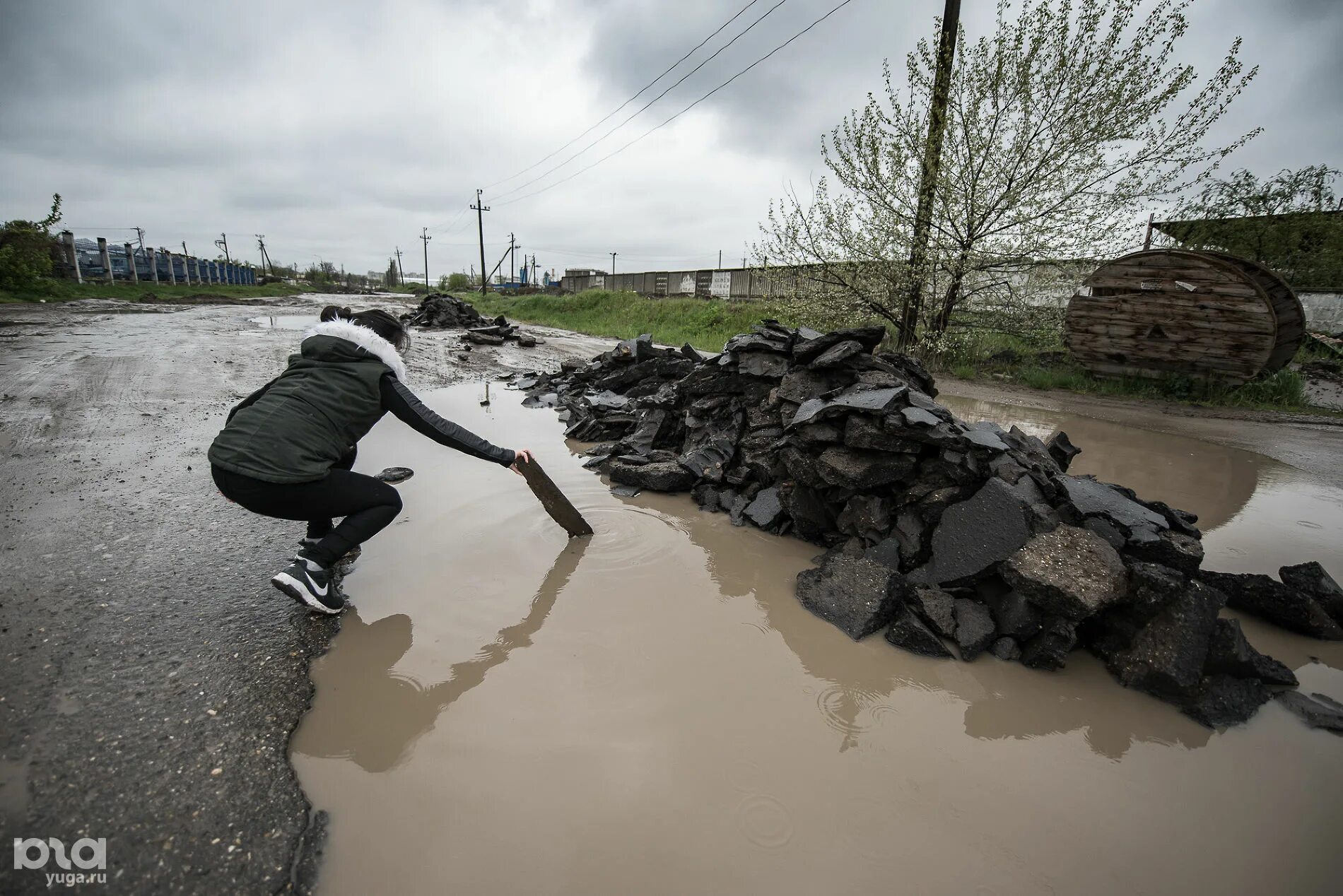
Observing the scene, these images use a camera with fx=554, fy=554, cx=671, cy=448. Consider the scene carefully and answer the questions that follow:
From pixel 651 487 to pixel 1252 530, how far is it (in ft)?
16.5

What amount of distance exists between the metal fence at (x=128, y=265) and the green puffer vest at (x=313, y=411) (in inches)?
1530

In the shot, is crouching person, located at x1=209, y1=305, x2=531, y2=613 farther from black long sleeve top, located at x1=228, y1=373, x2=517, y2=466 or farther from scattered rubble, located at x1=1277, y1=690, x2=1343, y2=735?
scattered rubble, located at x1=1277, y1=690, x2=1343, y2=735

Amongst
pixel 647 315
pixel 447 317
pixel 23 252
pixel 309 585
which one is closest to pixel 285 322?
pixel 447 317

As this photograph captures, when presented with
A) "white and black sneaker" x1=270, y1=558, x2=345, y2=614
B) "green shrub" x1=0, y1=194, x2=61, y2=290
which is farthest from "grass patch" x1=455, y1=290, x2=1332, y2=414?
"green shrub" x1=0, y1=194, x2=61, y2=290

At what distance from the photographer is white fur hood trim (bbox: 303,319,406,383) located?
114 inches

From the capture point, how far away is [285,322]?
825 inches

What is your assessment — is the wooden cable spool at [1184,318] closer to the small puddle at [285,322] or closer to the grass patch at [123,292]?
the small puddle at [285,322]

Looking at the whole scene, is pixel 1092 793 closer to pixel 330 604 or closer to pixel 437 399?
pixel 330 604

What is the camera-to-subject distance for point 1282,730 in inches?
96.1

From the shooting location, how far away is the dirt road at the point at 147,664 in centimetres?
168

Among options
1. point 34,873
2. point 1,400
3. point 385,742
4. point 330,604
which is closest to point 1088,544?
point 385,742

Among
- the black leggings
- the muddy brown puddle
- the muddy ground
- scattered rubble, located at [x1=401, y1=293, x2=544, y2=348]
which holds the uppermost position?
scattered rubble, located at [x1=401, y1=293, x2=544, y2=348]

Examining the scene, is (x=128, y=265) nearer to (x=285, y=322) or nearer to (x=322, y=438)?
(x=285, y=322)

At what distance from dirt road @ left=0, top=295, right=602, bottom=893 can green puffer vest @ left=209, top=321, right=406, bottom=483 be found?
825mm
